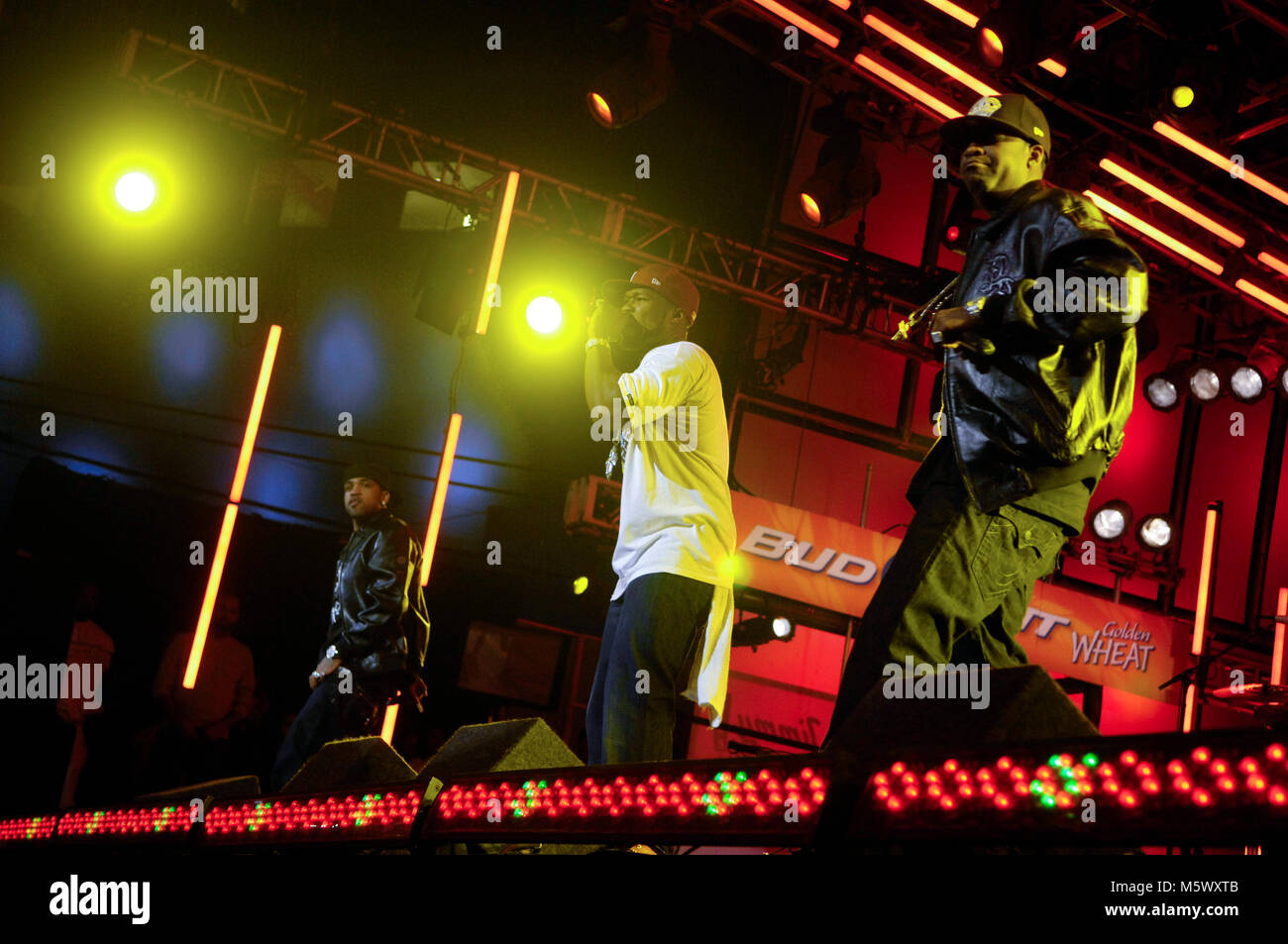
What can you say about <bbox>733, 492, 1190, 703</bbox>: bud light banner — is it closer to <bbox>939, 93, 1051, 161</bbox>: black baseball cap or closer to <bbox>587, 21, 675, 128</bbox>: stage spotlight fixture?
<bbox>587, 21, 675, 128</bbox>: stage spotlight fixture

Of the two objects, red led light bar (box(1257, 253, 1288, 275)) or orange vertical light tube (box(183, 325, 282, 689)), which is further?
red led light bar (box(1257, 253, 1288, 275))

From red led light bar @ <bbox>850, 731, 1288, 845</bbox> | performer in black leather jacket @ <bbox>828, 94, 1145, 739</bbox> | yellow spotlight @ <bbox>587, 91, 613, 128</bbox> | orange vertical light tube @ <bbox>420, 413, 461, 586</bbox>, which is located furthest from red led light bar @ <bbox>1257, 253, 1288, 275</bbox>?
red led light bar @ <bbox>850, 731, 1288, 845</bbox>

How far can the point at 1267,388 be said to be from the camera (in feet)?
35.4

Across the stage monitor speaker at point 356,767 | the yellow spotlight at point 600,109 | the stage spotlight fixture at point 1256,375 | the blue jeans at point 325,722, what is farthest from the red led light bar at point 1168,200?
the stage monitor speaker at point 356,767

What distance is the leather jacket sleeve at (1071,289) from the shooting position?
2.34 m

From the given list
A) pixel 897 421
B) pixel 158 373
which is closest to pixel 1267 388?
pixel 897 421

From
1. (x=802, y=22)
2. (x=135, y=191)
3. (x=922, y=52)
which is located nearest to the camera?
(x=922, y=52)

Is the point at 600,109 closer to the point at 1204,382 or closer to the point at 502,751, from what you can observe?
the point at 502,751

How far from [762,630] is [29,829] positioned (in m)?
7.01

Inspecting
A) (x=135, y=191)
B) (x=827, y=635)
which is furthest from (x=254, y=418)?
(x=827, y=635)

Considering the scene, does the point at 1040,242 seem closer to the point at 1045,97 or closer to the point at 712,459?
the point at 712,459

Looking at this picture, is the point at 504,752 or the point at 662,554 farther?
the point at 662,554

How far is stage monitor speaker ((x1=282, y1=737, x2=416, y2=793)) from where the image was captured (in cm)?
382

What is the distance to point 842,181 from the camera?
962 centimetres
